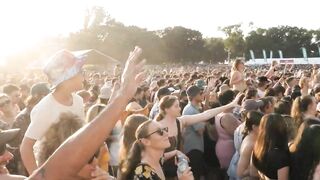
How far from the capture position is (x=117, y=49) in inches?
3937

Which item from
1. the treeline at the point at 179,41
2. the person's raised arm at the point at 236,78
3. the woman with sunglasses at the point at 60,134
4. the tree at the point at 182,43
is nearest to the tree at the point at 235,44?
the treeline at the point at 179,41

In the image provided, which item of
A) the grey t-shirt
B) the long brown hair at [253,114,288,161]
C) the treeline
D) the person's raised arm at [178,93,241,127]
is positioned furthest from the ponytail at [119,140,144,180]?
the treeline

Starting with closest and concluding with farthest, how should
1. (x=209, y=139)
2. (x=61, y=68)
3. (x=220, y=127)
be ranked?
(x=61, y=68) → (x=220, y=127) → (x=209, y=139)

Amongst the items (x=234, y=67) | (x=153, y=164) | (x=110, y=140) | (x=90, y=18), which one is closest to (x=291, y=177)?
(x=153, y=164)

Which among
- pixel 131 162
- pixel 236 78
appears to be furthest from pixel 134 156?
pixel 236 78

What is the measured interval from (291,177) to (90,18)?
104653 mm

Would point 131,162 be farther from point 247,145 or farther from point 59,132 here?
point 247,145

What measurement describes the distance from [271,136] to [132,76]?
9.13 feet

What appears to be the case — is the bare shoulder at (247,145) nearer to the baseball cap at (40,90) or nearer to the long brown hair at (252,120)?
the long brown hair at (252,120)

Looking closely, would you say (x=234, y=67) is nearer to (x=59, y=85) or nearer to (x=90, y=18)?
(x=59, y=85)

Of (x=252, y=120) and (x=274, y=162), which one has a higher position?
(x=252, y=120)

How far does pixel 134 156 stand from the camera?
13.5 ft

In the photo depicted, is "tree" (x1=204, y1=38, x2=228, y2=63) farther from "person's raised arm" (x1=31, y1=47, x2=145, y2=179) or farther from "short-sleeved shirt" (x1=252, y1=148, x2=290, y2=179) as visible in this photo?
"person's raised arm" (x1=31, y1=47, x2=145, y2=179)

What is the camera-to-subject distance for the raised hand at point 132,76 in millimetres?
2266
